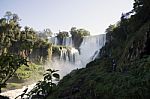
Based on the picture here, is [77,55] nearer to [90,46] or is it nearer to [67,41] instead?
[90,46]

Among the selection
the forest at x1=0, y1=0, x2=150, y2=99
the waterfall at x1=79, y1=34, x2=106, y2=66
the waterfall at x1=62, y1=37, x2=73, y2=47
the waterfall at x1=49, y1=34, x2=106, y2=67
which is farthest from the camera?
the waterfall at x1=62, y1=37, x2=73, y2=47

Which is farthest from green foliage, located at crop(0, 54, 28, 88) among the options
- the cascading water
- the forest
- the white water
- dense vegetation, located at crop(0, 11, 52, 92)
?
the cascading water

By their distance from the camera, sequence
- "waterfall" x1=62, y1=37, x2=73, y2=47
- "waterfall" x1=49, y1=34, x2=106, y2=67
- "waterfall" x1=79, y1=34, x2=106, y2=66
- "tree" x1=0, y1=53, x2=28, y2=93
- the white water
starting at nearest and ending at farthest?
1. "tree" x1=0, y1=53, x2=28, y2=93
2. "waterfall" x1=79, y1=34, x2=106, y2=66
3. "waterfall" x1=49, y1=34, x2=106, y2=67
4. the white water
5. "waterfall" x1=62, y1=37, x2=73, y2=47

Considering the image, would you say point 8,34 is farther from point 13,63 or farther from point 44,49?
point 13,63

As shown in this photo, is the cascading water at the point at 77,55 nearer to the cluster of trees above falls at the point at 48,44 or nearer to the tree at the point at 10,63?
the cluster of trees above falls at the point at 48,44

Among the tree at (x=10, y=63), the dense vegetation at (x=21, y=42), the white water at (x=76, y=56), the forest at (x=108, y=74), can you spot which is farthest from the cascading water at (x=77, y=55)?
the tree at (x=10, y=63)

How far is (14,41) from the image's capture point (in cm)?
5441

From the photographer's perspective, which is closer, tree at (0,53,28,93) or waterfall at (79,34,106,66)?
tree at (0,53,28,93)

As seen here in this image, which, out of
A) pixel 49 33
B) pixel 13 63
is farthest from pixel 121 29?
pixel 49 33

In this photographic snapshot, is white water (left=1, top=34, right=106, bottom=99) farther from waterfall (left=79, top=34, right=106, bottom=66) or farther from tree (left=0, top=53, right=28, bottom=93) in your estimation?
tree (left=0, top=53, right=28, bottom=93)

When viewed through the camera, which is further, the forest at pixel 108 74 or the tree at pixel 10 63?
the forest at pixel 108 74

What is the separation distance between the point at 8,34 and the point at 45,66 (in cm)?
966

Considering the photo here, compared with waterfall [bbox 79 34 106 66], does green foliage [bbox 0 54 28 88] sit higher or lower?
higher

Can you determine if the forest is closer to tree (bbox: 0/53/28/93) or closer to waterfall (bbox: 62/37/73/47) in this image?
tree (bbox: 0/53/28/93)
